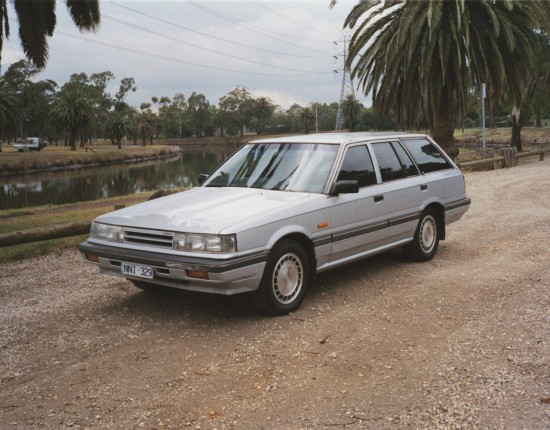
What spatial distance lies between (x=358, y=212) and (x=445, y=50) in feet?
47.1

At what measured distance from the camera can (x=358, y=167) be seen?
6.16 metres

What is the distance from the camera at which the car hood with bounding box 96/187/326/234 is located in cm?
480

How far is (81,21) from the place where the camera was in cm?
1672

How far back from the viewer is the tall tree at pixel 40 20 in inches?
602

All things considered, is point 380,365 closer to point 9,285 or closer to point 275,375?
point 275,375

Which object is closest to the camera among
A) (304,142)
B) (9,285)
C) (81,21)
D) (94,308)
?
(94,308)

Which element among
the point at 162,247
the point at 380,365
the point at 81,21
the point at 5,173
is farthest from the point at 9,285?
the point at 5,173

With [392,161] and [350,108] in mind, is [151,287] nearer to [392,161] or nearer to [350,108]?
[392,161]

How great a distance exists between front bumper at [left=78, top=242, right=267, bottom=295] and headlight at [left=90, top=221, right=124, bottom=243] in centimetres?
22

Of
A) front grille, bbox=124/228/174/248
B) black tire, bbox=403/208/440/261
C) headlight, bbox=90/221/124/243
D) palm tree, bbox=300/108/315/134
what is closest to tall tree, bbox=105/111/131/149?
palm tree, bbox=300/108/315/134

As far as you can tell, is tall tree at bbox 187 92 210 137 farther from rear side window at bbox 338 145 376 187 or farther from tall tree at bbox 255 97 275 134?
rear side window at bbox 338 145 376 187

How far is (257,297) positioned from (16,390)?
2112 millimetres

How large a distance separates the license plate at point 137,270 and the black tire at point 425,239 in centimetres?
363

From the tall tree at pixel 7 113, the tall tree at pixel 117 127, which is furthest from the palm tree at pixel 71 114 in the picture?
the tall tree at pixel 117 127
